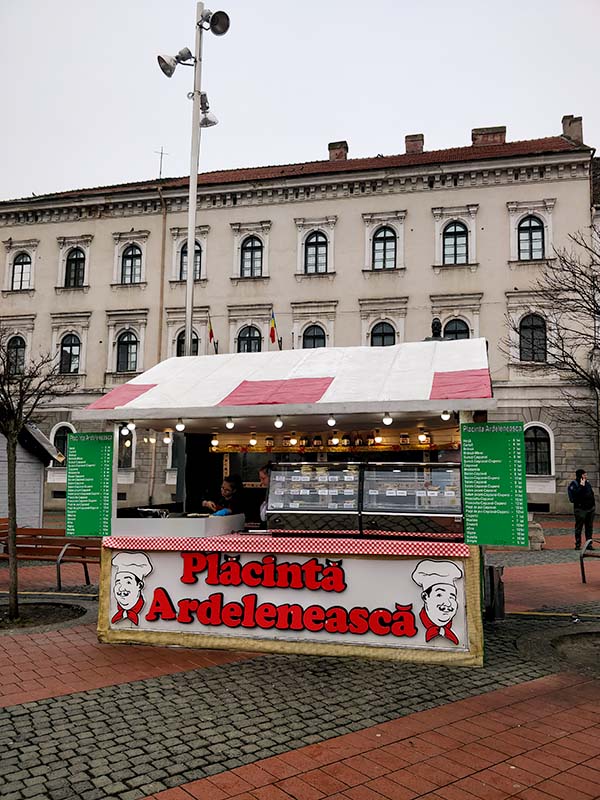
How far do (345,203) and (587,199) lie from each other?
9303 mm

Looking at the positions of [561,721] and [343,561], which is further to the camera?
[343,561]

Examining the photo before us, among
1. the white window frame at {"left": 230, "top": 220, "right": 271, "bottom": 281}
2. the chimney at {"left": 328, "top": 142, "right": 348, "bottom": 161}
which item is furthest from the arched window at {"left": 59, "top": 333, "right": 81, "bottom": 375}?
the chimney at {"left": 328, "top": 142, "right": 348, "bottom": 161}

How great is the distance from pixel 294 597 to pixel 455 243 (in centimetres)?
2271

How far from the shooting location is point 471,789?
4.19 meters

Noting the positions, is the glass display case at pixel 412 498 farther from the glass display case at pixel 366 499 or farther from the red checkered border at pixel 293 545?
the red checkered border at pixel 293 545

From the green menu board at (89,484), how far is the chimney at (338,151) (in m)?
27.7

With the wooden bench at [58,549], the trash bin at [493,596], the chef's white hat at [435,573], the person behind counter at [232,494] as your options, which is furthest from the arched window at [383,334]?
the chef's white hat at [435,573]

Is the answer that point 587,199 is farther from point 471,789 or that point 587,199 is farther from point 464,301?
point 471,789

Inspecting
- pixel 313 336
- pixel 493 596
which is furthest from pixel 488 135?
pixel 493 596

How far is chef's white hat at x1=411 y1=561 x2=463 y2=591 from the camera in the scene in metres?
6.80

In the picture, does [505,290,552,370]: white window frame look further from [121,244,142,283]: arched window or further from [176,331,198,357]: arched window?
[121,244,142,283]: arched window

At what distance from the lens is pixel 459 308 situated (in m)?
26.9

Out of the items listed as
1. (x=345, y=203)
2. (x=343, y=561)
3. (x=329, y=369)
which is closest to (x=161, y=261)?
(x=345, y=203)

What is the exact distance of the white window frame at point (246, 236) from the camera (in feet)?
95.7
